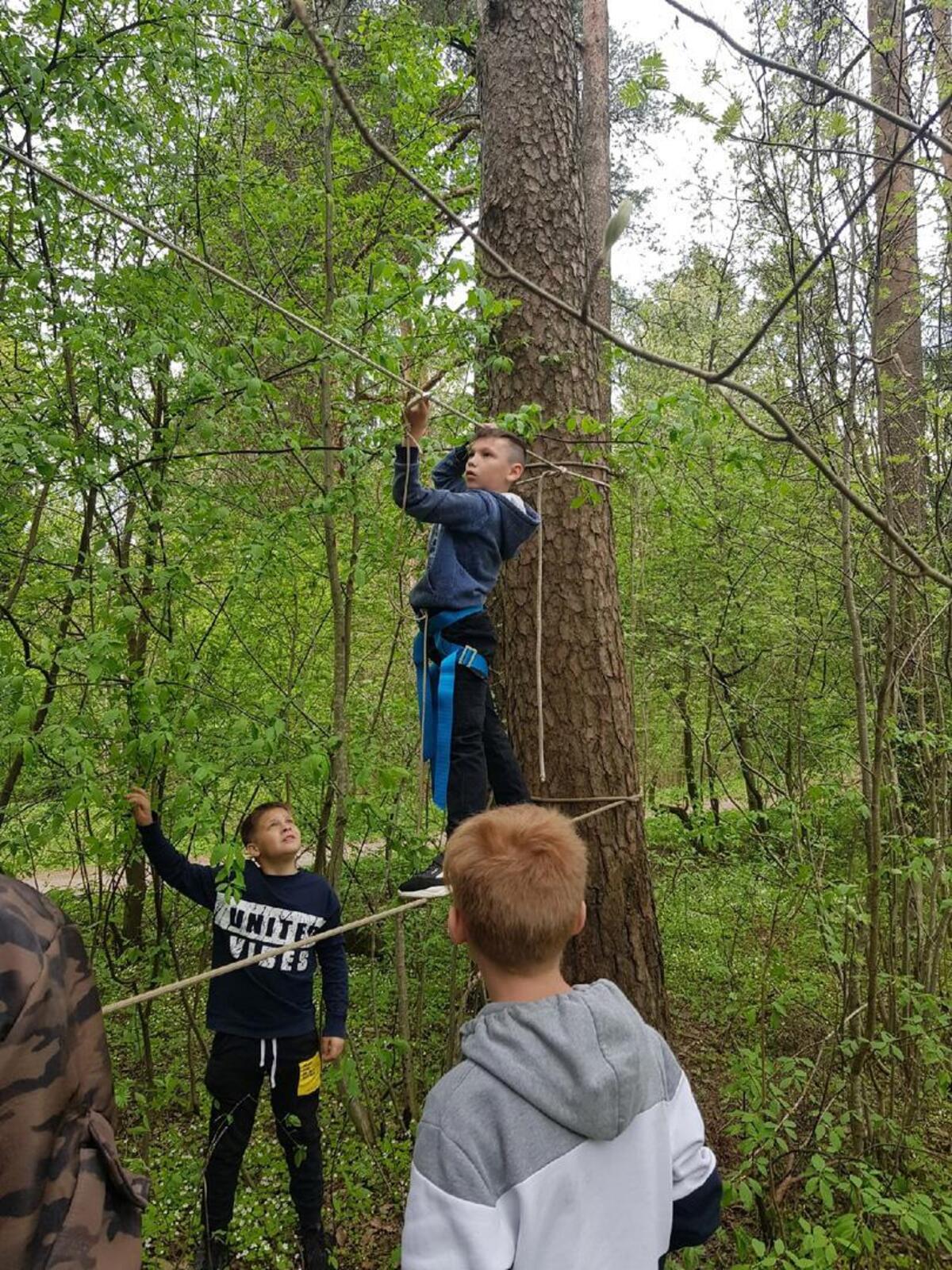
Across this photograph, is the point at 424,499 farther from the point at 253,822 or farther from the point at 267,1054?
the point at 267,1054

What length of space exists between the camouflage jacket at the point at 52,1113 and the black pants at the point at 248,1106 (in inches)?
80.6

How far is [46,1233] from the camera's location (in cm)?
79

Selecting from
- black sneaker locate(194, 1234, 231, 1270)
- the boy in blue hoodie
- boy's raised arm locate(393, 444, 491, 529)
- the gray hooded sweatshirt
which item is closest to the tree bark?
the boy in blue hoodie

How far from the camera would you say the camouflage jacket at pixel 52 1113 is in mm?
779

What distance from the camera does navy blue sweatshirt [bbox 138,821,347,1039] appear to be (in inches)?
109

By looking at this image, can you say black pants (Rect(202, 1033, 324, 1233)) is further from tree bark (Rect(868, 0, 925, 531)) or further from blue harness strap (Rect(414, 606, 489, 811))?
tree bark (Rect(868, 0, 925, 531))

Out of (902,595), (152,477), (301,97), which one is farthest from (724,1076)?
(301,97)

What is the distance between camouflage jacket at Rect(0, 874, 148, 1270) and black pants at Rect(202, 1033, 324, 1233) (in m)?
2.05

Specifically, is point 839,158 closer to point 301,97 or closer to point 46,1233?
point 301,97

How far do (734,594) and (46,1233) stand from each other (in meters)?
6.34

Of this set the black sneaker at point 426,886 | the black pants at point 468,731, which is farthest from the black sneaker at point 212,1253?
the black pants at point 468,731

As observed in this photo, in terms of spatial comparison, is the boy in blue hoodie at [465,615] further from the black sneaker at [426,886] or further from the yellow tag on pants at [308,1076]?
the yellow tag on pants at [308,1076]

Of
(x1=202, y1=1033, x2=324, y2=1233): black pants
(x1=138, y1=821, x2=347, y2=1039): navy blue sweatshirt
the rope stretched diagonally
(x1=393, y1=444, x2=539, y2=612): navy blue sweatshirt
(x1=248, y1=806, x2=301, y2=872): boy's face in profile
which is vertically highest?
(x1=393, y1=444, x2=539, y2=612): navy blue sweatshirt

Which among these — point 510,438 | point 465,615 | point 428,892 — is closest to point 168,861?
point 428,892
